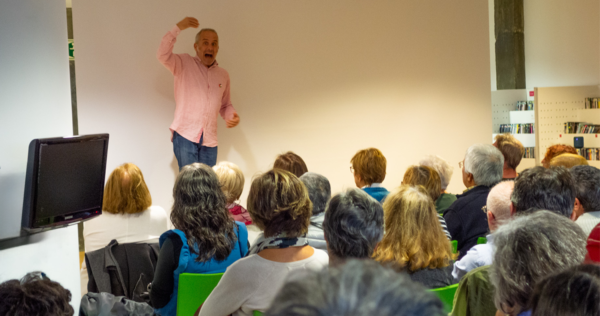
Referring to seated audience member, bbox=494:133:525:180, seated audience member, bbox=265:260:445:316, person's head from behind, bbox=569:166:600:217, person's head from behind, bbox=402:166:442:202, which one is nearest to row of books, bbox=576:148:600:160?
seated audience member, bbox=494:133:525:180

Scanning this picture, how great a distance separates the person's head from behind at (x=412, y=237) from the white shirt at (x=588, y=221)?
0.77 m

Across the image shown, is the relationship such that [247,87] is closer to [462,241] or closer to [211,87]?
[211,87]

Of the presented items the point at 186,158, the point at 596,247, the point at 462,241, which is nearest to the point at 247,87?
the point at 186,158

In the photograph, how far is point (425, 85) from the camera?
6.25 m

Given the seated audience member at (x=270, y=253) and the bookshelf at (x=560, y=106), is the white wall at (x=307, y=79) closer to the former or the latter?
the bookshelf at (x=560, y=106)

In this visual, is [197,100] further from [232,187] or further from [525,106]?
[525,106]

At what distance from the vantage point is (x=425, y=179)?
347 cm

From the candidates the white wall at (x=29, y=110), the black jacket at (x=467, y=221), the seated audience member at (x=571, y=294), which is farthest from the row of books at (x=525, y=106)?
the seated audience member at (x=571, y=294)

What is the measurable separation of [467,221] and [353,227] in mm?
1384

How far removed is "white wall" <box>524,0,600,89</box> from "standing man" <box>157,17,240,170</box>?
6769 millimetres

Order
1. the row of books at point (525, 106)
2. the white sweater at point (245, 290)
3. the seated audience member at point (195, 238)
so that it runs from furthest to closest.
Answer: the row of books at point (525, 106) < the seated audience member at point (195, 238) < the white sweater at point (245, 290)

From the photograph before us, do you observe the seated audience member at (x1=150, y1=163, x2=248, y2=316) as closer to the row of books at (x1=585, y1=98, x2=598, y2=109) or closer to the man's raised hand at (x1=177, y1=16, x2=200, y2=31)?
the man's raised hand at (x1=177, y1=16, x2=200, y2=31)

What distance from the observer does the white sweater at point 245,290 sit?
69.6 inches

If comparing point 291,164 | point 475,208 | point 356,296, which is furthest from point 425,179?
point 356,296
